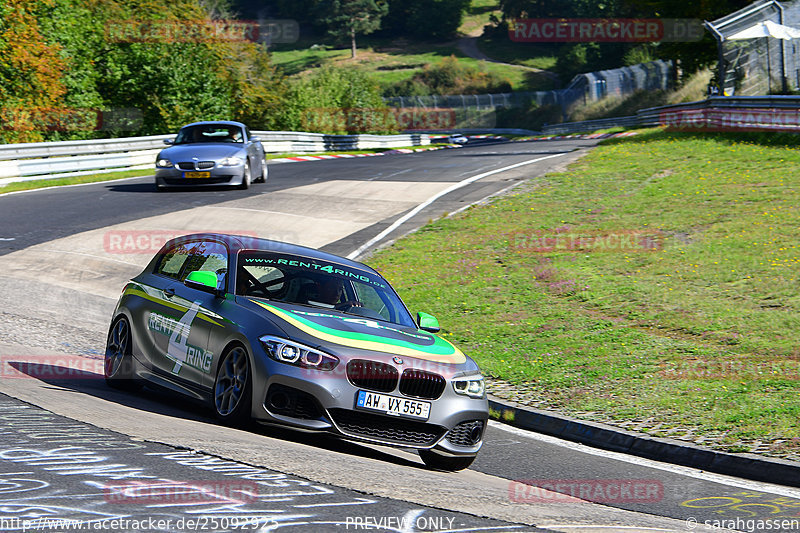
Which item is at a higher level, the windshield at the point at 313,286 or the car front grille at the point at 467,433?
the windshield at the point at 313,286

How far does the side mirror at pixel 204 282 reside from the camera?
790 centimetres

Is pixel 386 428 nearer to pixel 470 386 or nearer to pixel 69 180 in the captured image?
pixel 470 386

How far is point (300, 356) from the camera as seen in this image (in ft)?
22.3

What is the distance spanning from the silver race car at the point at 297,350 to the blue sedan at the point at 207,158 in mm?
13930

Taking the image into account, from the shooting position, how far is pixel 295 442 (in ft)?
23.2

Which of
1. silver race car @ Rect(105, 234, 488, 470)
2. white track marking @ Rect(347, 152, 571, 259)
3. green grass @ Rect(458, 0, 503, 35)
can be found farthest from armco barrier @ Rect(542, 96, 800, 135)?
green grass @ Rect(458, 0, 503, 35)

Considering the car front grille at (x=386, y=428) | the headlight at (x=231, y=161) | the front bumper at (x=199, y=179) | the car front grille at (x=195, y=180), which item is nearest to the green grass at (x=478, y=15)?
the headlight at (x=231, y=161)

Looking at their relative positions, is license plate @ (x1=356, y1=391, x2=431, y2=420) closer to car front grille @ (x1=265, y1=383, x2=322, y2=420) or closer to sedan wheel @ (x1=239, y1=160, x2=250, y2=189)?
car front grille @ (x1=265, y1=383, x2=322, y2=420)

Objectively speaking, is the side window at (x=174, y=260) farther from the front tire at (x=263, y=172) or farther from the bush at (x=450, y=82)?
the bush at (x=450, y=82)

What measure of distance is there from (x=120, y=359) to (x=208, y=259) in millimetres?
1243

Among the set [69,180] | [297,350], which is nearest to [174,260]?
[297,350]

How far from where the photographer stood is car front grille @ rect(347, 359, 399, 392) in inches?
269

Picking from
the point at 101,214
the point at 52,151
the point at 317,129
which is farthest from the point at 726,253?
the point at 317,129

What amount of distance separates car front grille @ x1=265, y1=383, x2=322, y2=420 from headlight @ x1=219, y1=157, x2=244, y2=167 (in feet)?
54.3
